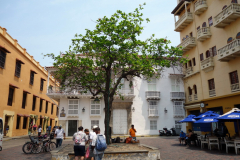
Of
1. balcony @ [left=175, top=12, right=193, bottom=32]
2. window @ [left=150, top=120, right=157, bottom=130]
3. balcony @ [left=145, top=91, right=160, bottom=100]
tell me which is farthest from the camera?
balcony @ [left=145, top=91, right=160, bottom=100]

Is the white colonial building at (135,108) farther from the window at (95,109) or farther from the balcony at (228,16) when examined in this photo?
the balcony at (228,16)

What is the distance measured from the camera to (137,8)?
38.4 ft

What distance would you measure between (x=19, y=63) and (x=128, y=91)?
1510 cm

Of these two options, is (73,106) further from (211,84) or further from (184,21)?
(184,21)

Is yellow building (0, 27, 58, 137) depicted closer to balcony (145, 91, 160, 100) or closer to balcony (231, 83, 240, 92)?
balcony (145, 91, 160, 100)

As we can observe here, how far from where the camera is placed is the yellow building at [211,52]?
16609 mm

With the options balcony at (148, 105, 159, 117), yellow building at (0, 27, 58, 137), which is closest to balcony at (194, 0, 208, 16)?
balcony at (148, 105, 159, 117)

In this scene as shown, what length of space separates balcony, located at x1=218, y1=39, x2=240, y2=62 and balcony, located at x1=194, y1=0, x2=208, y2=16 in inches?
252

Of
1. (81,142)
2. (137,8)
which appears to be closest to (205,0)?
(137,8)

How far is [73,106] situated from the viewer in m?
24.5

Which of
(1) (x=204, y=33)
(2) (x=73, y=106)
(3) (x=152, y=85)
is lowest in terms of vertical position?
(2) (x=73, y=106)

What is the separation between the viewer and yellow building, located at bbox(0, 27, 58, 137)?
22.1 metres

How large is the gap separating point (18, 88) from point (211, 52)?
23369 millimetres

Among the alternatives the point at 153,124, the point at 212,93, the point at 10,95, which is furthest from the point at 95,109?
the point at 212,93
